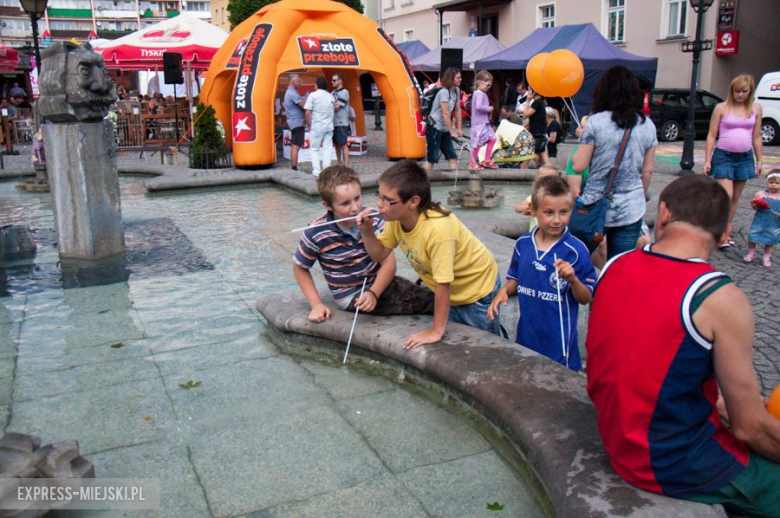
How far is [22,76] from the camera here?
3428 centimetres

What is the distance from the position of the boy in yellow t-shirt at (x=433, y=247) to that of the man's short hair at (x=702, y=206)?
1.37 meters

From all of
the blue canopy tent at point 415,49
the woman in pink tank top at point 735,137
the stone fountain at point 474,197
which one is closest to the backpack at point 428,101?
the stone fountain at point 474,197

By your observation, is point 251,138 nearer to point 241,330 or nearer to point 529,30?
point 241,330

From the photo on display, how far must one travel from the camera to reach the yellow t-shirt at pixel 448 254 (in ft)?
11.5

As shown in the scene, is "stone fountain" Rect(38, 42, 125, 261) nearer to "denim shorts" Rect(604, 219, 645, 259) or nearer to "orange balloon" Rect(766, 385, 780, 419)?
"denim shorts" Rect(604, 219, 645, 259)

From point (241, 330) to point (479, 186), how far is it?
5550 mm

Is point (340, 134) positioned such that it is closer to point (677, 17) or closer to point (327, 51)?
point (327, 51)

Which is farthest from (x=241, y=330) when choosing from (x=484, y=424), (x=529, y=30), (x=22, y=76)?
(x=22, y=76)

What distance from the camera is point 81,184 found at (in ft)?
21.9

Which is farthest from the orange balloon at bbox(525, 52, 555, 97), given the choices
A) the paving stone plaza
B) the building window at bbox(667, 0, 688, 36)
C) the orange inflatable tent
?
the building window at bbox(667, 0, 688, 36)

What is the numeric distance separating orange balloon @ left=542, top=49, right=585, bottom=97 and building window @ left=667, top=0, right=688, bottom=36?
58.6 ft

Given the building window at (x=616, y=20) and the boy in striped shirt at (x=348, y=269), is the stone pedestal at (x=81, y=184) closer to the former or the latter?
the boy in striped shirt at (x=348, y=269)

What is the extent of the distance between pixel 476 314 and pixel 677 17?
939 inches

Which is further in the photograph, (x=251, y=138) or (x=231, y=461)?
(x=251, y=138)
